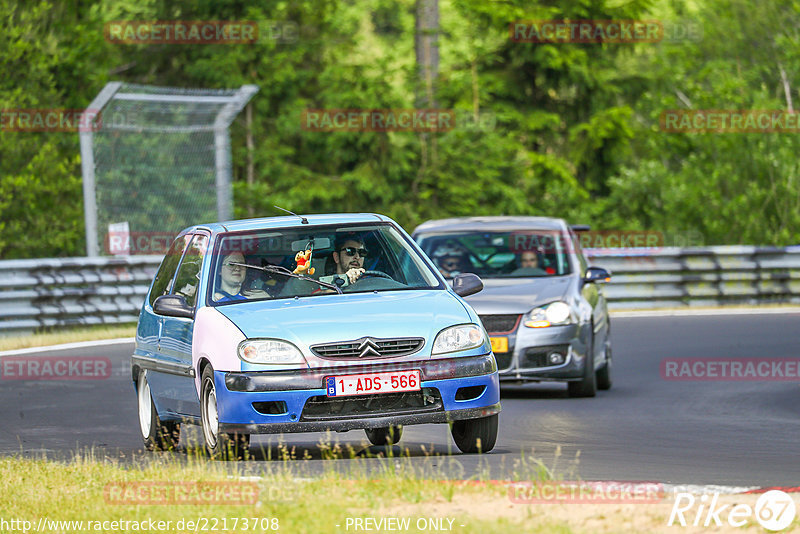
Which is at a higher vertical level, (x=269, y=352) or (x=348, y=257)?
(x=348, y=257)

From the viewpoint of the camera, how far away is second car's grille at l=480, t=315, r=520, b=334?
537 inches

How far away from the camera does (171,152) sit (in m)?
24.6

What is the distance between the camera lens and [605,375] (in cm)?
1480

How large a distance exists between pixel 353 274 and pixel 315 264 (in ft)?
0.91

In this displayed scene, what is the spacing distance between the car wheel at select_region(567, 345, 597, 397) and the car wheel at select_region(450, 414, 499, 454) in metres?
4.34

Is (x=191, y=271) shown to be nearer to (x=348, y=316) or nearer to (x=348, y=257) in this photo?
(x=348, y=257)

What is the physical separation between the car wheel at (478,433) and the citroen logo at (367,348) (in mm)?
885

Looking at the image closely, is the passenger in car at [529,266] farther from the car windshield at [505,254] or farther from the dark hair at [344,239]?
the dark hair at [344,239]

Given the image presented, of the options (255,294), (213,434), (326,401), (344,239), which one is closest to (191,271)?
(255,294)

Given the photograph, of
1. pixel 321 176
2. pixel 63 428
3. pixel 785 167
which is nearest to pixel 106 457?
pixel 63 428

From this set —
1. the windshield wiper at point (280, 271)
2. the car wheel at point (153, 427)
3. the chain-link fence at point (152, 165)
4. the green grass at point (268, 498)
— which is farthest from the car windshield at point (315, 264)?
the chain-link fence at point (152, 165)

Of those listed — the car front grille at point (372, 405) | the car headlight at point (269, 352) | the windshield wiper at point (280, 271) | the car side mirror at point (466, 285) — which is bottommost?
the car front grille at point (372, 405)

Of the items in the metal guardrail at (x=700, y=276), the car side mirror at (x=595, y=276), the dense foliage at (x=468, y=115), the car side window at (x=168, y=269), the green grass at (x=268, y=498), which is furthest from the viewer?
the dense foliage at (x=468, y=115)

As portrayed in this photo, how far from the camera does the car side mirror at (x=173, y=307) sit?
9.81 m
